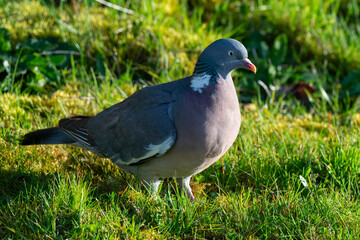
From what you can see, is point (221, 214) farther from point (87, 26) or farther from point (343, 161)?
point (87, 26)

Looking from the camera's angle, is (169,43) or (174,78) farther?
(169,43)

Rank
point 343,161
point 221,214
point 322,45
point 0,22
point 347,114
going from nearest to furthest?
point 221,214
point 343,161
point 347,114
point 0,22
point 322,45

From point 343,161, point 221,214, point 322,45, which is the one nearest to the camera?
point 221,214

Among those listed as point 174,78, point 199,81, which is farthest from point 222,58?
point 174,78

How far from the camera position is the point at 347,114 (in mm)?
4434

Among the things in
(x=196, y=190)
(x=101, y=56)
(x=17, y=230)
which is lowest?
(x=196, y=190)

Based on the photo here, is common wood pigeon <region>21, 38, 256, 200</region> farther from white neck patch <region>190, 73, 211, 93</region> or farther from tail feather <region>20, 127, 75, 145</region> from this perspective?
tail feather <region>20, 127, 75, 145</region>

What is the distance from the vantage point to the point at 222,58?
2.89 meters

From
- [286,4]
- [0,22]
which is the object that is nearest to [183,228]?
[0,22]

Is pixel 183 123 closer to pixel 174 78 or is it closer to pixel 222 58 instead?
pixel 222 58

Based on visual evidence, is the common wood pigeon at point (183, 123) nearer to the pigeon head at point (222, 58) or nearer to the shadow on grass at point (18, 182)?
the pigeon head at point (222, 58)

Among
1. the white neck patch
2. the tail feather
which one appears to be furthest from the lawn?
the white neck patch

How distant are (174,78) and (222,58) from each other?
1.69 meters

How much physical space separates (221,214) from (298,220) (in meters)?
0.45
